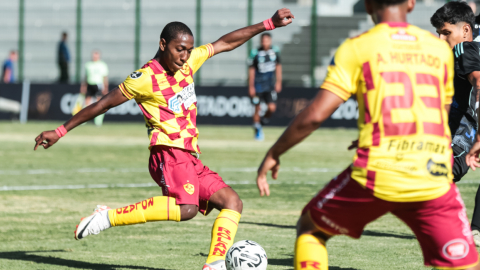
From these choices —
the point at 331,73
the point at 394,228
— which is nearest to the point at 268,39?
the point at 394,228

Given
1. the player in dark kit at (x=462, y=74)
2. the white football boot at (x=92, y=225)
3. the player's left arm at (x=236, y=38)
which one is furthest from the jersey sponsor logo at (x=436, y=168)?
the player's left arm at (x=236, y=38)

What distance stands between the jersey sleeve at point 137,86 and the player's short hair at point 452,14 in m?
2.24

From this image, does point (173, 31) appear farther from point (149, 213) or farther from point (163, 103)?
point (149, 213)

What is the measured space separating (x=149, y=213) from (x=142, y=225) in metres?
2.13

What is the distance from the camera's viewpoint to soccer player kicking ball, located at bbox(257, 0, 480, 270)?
338cm

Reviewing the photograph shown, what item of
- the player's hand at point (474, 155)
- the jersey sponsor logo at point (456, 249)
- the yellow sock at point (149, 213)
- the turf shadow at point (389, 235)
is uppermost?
the player's hand at point (474, 155)

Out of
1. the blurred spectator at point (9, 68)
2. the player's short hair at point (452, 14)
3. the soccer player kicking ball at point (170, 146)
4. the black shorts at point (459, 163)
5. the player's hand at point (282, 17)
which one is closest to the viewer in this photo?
the soccer player kicking ball at point (170, 146)

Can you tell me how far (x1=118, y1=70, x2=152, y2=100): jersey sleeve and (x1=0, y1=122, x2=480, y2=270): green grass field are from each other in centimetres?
135

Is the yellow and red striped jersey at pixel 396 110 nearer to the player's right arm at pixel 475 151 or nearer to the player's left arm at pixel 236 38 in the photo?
the player's right arm at pixel 475 151

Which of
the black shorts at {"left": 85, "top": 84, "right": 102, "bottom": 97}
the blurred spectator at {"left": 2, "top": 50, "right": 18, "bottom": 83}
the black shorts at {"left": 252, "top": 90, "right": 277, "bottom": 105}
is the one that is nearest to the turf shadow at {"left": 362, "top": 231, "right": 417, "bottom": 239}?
the black shorts at {"left": 252, "top": 90, "right": 277, "bottom": 105}

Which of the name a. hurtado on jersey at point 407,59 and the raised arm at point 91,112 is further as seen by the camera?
the raised arm at point 91,112

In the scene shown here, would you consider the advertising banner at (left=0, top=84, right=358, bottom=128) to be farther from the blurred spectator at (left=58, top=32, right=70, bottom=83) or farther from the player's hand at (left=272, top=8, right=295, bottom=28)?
the player's hand at (left=272, top=8, right=295, bottom=28)

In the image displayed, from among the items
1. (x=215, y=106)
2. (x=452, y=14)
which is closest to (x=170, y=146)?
(x=452, y=14)

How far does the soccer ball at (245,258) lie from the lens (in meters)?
5.11
